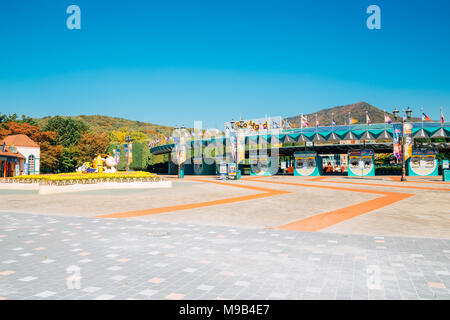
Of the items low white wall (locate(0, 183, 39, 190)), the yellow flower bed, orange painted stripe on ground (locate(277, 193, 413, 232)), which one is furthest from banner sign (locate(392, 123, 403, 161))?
low white wall (locate(0, 183, 39, 190))

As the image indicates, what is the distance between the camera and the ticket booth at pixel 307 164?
42.9 metres

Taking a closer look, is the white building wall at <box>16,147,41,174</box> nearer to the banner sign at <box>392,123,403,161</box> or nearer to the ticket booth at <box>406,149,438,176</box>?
the banner sign at <box>392,123,403,161</box>

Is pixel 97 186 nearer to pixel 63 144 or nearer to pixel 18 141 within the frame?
pixel 18 141

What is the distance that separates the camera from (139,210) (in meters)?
14.2

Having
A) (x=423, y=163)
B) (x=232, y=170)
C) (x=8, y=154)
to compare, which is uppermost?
(x=8, y=154)

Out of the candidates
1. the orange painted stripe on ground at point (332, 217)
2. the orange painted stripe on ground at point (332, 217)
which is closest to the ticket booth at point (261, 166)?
the orange painted stripe on ground at point (332, 217)

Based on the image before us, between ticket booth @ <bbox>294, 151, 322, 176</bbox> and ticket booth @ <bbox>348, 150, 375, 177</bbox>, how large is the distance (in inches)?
179

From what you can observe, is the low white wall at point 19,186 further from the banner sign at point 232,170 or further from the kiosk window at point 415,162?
the kiosk window at point 415,162

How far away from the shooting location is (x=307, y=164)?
43.3 m

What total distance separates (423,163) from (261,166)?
21.2m

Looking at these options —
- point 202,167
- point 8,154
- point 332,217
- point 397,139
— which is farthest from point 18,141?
point 332,217
